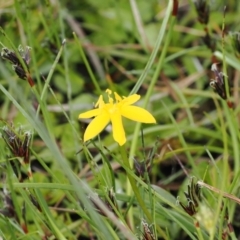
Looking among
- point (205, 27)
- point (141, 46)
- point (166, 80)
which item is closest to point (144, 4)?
point (141, 46)

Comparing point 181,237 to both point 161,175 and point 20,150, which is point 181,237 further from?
point 20,150

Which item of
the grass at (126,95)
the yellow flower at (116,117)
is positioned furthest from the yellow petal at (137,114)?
the grass at (126,95)

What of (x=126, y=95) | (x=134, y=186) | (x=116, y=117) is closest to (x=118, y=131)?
(x=116, y=117)

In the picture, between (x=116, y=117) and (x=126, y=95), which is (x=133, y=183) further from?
(x=126, y=95)

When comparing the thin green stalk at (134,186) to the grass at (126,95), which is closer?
the thin green stalk at (134,186)

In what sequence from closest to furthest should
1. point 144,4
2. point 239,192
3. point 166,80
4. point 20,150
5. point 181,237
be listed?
point 20,150
point 239,192
point 181,237
point 166,80
point 144,4

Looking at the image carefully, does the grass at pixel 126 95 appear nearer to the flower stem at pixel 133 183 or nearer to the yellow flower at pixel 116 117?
the flower stem at pixel 133 183
